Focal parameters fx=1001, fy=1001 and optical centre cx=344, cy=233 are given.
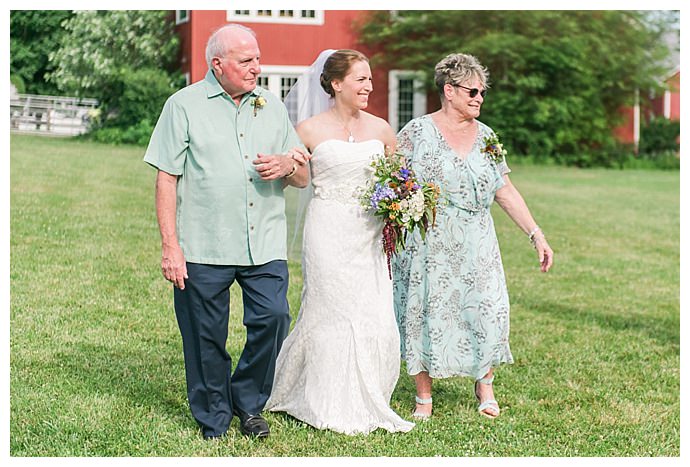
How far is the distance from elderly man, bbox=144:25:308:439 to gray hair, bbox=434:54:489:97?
102 cm

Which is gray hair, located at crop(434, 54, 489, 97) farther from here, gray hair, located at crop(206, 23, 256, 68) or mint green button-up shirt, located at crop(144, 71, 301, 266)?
gray hair, located at crop(206, 23, 256, 68)

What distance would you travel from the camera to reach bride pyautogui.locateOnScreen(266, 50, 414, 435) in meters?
5.34

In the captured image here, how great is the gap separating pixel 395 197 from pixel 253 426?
4.63 feet

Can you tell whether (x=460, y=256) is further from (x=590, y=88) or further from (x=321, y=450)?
(x=590, y=88)

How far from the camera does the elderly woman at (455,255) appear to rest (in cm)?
565

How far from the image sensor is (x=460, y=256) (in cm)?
573

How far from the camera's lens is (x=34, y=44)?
27.4 meters

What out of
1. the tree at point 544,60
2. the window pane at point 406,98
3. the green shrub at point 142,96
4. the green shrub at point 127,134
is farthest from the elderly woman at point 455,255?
the window pane at point 406,98

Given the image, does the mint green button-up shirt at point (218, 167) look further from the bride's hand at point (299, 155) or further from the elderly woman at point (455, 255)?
the elderly woman at point (455, 255)

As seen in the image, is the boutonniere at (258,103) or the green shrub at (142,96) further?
the green shrub at (142,96)

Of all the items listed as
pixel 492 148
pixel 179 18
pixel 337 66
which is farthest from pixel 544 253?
pixel 179 18

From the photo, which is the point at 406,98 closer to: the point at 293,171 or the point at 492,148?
the point at 492,148

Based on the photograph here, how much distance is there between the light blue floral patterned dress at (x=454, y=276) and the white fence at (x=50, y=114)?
73.5 feet
